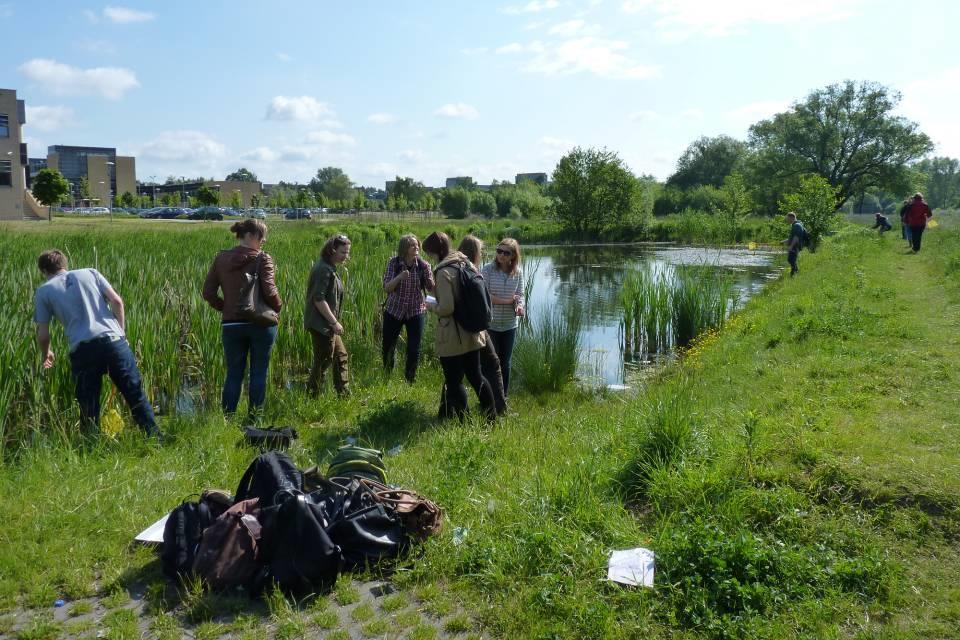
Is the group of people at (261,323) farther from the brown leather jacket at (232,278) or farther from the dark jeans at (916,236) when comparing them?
the dark jeans at (916,236)

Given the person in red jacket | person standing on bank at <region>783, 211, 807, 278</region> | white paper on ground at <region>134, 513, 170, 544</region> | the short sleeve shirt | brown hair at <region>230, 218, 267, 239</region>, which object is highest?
the person in red jacket

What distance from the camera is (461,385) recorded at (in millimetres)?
5992

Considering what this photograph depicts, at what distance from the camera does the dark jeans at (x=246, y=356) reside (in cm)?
599

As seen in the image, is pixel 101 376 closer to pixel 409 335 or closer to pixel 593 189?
pixel 409 335

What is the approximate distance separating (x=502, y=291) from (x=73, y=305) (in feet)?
11.5

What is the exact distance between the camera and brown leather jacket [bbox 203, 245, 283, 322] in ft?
19.1

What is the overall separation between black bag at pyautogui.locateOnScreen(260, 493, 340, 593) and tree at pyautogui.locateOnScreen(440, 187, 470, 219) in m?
63.1

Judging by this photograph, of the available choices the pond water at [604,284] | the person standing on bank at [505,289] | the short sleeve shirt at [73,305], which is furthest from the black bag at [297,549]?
the pond water at [604,284]

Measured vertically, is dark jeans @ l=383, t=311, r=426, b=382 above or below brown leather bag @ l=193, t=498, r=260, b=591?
above

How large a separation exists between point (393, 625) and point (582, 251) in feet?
110

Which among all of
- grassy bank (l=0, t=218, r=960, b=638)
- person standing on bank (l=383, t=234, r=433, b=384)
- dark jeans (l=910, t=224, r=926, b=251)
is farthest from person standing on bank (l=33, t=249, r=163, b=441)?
dark jeans (l=910, t=224, r=926, b=251)

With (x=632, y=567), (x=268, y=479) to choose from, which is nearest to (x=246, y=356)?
(x=268, y=479)

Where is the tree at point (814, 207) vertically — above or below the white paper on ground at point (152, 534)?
above

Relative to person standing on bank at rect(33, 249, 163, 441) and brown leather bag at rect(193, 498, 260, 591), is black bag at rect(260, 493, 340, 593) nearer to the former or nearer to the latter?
brown leather bag at rect(193, 498, 260, 591)
